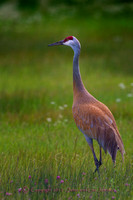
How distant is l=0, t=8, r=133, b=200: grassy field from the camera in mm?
4738

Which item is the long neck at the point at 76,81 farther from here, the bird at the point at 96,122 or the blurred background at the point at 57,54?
the blurred background at the point at 57,54

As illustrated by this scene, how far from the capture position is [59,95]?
33.7 ft

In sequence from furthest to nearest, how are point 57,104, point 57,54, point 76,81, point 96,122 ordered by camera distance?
point 57,54 → point 57,104 → point 76,81 → point 96,122

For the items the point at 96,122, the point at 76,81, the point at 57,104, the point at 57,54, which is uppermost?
the point at 76,81

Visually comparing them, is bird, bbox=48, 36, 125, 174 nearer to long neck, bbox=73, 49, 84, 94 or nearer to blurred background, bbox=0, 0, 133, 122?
long neck, bbox=73, 49, 84, 94

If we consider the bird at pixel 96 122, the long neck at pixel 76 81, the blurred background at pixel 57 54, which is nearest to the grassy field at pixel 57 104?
the blurred background at pixel 57 54

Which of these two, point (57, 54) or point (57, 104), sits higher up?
point (57, 104)

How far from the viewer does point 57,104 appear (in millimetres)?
9523

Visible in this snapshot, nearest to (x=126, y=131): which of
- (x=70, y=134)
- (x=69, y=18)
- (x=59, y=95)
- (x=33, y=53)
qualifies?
(x=70, y=134)

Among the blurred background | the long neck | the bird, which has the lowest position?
the blurred background

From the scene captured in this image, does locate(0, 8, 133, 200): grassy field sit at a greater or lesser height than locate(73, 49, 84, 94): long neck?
lesser

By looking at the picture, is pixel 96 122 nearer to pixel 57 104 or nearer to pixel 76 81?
pixel 76 81

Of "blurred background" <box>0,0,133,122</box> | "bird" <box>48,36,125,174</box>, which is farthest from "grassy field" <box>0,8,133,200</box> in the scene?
"bird" <box>48,36,125,174</box>

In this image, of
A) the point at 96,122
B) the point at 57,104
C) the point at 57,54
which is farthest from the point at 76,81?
the point at 57,54
